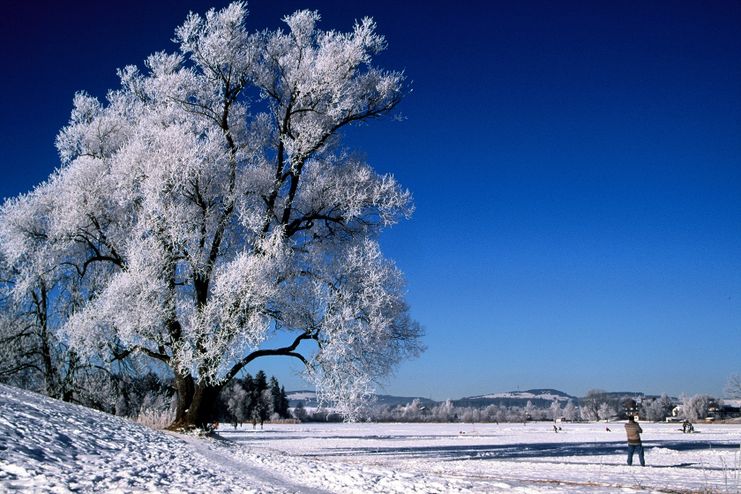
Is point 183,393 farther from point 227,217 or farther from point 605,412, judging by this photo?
point 605,412

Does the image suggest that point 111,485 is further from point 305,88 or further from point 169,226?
point 305,88

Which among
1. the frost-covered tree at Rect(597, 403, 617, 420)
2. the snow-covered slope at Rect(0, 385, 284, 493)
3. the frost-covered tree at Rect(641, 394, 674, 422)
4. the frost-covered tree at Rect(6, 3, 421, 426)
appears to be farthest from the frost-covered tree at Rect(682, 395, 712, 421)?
the snow-covered slope at Rect(0, 385, 284, 493)

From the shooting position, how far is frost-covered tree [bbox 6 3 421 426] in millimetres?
14766

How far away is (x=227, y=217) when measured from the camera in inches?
631

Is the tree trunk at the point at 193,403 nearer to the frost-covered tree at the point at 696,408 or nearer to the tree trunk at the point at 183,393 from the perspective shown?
the tree trunk at the point at 183,393

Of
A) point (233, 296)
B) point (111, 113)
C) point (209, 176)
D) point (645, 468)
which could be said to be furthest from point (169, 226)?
point (645, 468)

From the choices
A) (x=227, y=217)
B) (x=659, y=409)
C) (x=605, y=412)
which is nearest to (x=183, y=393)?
(x=227, y=217)

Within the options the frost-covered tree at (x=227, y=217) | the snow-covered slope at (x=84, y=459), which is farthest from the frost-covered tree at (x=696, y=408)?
the snow-covered slope at (x=84, y=459)

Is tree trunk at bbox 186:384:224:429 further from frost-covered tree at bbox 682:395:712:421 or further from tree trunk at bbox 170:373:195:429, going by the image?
frost-covered tree at bbox 682:395:712:421

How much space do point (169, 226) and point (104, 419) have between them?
574 centimetres

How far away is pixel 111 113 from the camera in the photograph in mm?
18484

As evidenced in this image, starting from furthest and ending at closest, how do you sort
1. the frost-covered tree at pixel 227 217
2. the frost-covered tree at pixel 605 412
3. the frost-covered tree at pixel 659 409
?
the frost-covered tree at pixel 605 412, the frost-covered tree at pixel 659 409, the frost-covered tree at pixel 227 217

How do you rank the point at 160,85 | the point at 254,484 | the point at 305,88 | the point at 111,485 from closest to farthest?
the point at 111,485 → the point at 254,484 → the point at 305,88 → the point at 160,85

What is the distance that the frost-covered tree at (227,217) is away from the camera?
48.4 feet
